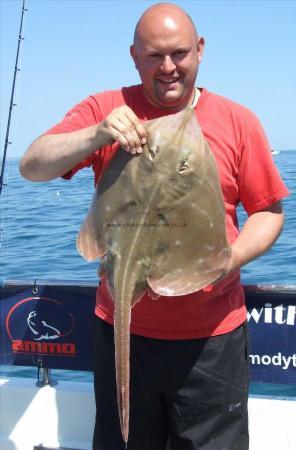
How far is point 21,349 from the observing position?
3.43 metres

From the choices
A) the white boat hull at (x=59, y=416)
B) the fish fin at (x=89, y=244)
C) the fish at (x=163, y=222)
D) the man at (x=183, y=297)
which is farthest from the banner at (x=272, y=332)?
the fish fin at (x=89, y=244)

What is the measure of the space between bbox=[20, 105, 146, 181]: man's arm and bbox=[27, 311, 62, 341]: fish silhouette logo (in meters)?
1.35

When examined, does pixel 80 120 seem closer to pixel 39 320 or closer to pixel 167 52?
pixel 167 52

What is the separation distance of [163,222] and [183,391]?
0.78 metres

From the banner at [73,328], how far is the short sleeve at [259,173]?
987 millimetres

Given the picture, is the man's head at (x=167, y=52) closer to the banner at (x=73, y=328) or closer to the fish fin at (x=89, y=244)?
the fish fin at (x=89, y=244)

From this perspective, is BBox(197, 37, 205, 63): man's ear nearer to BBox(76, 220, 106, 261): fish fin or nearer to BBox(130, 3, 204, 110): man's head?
BBox(130, 3, 204, 110): man's head

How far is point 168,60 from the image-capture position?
2092mm

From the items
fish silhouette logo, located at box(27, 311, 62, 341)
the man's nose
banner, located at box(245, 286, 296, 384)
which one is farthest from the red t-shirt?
fish silhouette logo, located at box(27, 311, 62, 341)

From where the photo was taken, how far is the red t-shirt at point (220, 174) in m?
2.22

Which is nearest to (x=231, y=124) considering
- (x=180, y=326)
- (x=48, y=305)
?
(x=180, y=326)

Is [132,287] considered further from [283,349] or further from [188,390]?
[283,349]

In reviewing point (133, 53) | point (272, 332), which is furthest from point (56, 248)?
point (133, 53)

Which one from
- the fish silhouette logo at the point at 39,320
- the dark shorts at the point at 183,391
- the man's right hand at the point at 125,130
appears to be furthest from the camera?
the fish silhouette logo at the point at 39,320
